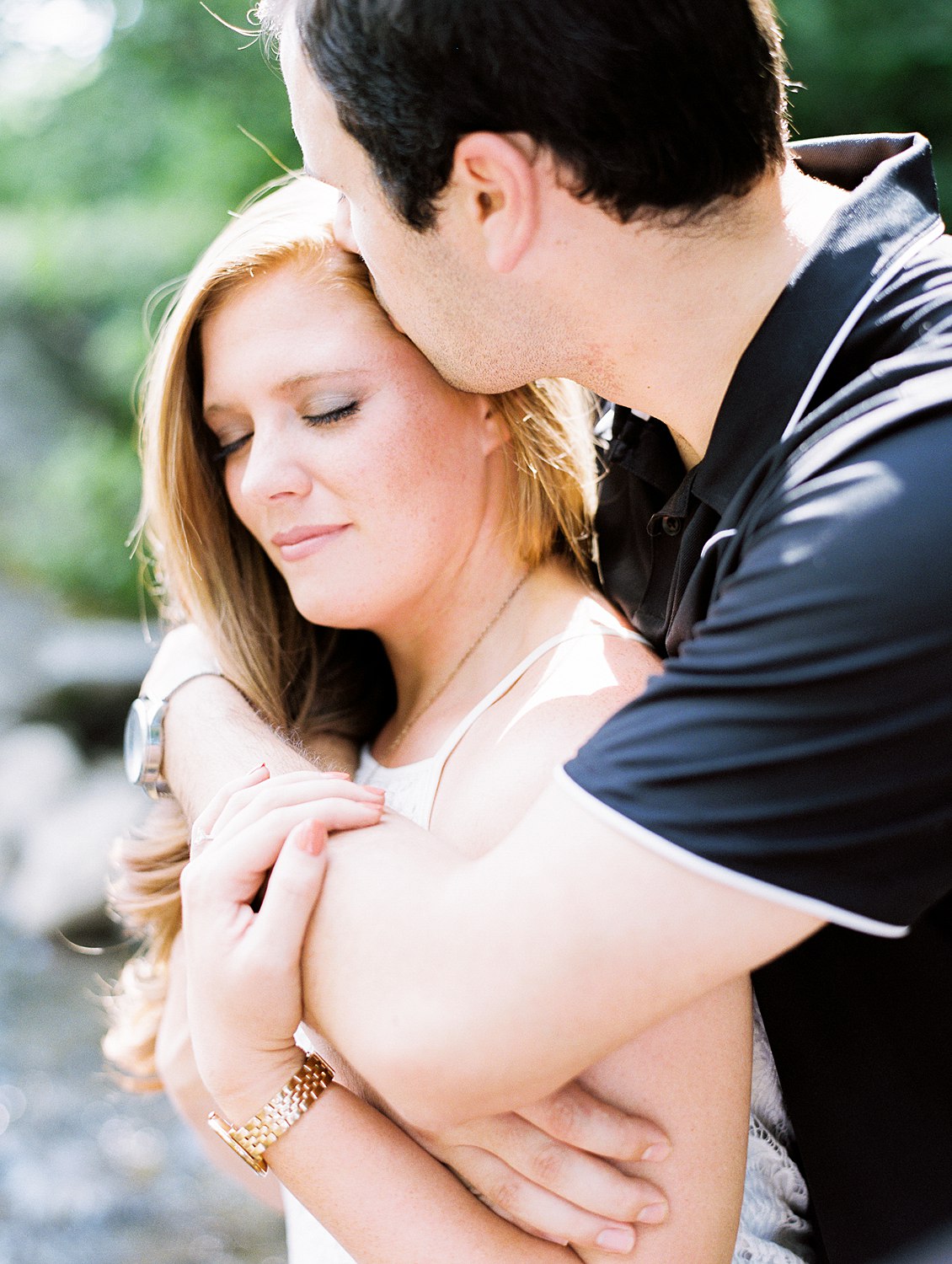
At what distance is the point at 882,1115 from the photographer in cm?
165

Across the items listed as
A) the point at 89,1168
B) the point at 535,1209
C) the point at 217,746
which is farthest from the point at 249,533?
the point at 89,1168

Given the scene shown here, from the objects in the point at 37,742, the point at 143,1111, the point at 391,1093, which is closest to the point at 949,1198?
the point at 391,1093

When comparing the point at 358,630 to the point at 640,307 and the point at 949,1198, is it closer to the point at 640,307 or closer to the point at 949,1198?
the point at 640,307

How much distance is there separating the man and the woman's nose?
36cm

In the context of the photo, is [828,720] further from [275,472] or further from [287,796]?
[275,472]

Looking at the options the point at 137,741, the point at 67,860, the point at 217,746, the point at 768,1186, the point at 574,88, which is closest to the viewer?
the point at 574,88

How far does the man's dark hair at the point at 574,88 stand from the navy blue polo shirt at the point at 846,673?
0.70ft

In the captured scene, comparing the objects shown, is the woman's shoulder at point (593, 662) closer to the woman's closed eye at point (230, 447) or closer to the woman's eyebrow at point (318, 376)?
the woman's eyebrow at point (318, 376)

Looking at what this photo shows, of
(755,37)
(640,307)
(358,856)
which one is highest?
(755,37)

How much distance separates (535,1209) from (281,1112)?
351mm

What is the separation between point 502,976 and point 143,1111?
4918mm

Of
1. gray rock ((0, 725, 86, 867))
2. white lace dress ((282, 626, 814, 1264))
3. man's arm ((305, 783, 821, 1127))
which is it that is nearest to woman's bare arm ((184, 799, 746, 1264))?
man's arm ((305, 783, 821, 1127))

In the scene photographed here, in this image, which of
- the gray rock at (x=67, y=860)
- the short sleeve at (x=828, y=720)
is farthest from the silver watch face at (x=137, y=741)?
the gray rock at (x=67, y=860)

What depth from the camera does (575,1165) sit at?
4.98ft
